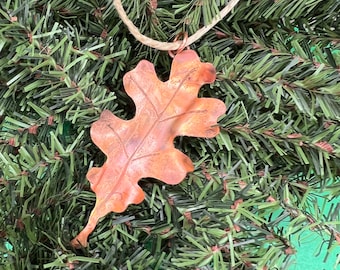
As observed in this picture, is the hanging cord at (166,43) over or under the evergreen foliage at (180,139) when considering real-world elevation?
over

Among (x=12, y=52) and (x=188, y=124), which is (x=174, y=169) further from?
(x=12, y=52)

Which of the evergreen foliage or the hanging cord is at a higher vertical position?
the hanging cord

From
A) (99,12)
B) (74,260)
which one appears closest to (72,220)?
(74,260)

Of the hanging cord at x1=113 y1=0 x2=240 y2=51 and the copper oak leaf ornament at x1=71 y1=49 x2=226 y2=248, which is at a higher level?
the hanging cord at x1=113 y1=0 x2=240 y2=51
